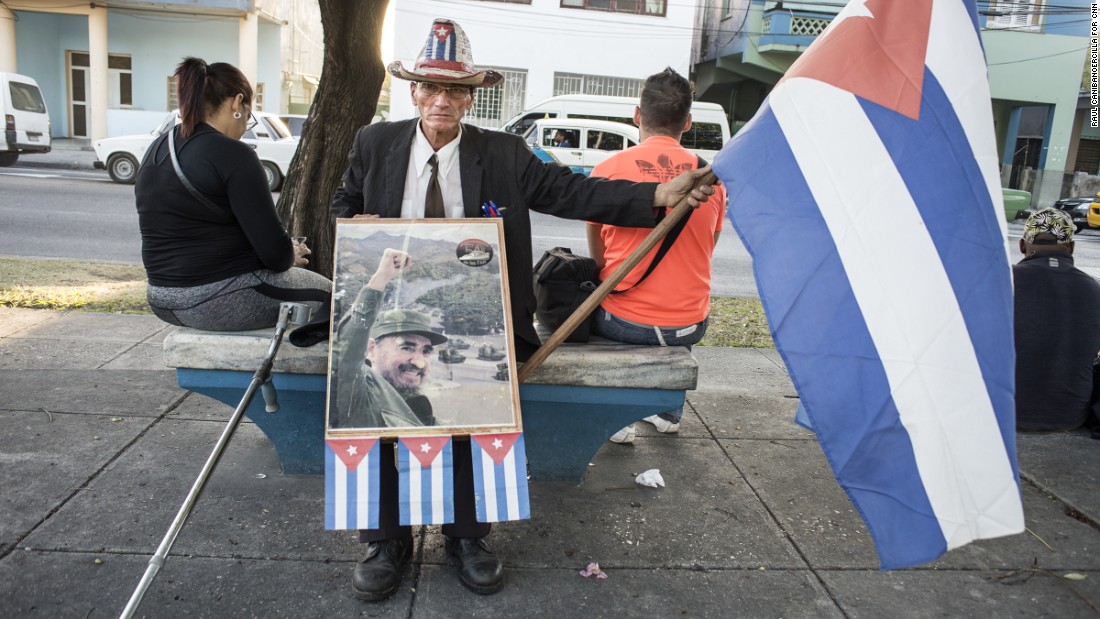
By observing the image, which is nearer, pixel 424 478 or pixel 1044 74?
pixel 424 478

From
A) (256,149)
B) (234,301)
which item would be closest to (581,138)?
(256,149)

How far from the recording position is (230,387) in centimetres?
333

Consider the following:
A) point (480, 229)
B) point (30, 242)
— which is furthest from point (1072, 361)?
point (30, 242)

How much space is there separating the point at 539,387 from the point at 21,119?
61.0ft

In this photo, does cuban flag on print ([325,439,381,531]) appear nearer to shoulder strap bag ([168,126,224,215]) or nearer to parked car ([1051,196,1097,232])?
shoulder strap bag ([168,126,224,215])

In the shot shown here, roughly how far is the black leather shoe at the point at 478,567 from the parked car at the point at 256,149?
13.3 meters

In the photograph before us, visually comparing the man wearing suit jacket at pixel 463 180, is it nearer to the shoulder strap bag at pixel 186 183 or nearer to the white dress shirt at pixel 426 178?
the white dress shirt at pixel 426 178

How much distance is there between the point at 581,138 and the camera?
16781 mm

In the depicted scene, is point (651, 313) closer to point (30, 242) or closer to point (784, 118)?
point (784, 118)

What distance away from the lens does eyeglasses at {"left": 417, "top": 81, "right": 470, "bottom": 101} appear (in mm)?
3016

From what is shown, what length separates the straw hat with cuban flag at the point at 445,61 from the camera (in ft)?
9.65

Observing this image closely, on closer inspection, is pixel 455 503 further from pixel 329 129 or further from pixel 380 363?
pixel 329 129

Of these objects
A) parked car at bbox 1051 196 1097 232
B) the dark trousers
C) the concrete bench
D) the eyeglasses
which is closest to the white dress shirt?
the eyeglasses

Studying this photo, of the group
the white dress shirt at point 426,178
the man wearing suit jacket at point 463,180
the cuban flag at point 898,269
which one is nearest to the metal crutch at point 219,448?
the man wearing suit jacket at point 463,180
